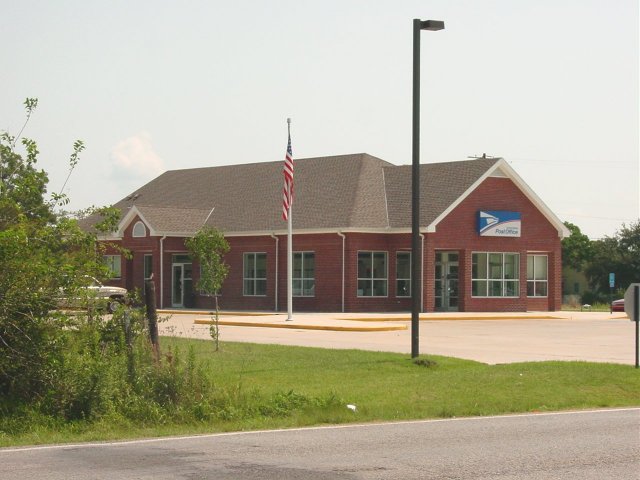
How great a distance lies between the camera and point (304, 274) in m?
48.7

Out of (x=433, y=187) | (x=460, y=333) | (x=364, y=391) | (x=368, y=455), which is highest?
(x=433, y=187)

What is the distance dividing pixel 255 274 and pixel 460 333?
700 inches

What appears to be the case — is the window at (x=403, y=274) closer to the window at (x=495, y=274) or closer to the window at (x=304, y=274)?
the window at (x=495, y=274)

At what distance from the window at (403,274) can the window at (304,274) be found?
3.63m

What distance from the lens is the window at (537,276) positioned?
50625 mm

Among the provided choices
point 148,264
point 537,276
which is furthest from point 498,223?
point 148,264

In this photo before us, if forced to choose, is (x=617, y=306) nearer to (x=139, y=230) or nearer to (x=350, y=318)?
(x=350, y=318)

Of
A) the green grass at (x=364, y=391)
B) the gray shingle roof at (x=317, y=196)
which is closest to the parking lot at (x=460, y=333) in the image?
the green grass at (x=364, y=391)

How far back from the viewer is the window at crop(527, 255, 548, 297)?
166ft

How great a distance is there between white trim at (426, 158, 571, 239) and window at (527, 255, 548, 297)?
152 centimetres

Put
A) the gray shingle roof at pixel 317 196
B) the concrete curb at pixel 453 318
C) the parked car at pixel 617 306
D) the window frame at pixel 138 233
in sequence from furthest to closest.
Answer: the window frame at pixel 138 233 → the parked car at pixel 617 306 → the gray shingle roof at pixel 317 196 → the concrete curb at pixel 453 318

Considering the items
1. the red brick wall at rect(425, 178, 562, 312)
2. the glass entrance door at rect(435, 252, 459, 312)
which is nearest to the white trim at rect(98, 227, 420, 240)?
the red brick wall at rect(425, 178, 562, 312)

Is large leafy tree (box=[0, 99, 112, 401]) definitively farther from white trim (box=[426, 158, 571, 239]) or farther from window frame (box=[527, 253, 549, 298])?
window frame (box=[527, 253, 549, 298])

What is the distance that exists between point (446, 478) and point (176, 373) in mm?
6385
